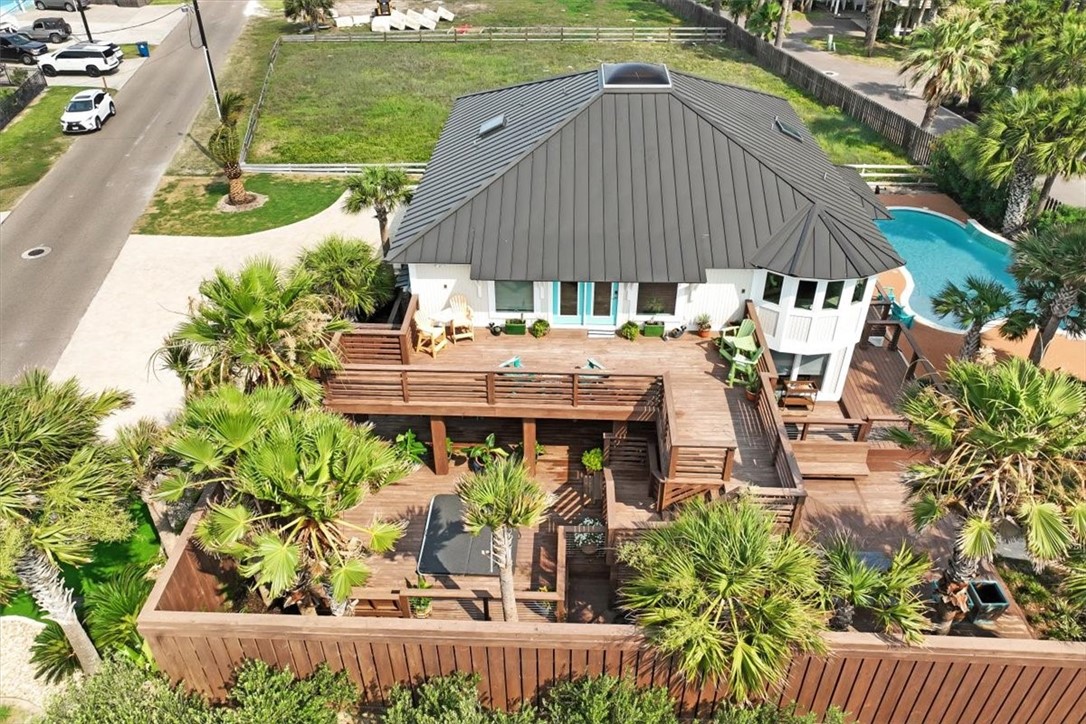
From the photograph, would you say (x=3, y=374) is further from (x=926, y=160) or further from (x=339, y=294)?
(x=926, y=160)

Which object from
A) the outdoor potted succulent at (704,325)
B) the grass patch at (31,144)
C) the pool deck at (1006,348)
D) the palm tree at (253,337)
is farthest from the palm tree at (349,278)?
the grass patch at (31,144)

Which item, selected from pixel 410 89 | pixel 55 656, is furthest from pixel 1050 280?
pixel 410 89

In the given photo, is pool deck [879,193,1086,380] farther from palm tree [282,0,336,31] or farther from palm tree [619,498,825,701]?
palm tree [282,0,336,31]

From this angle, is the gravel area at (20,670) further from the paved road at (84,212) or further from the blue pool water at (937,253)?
Result: the blue pool water at (937,253)

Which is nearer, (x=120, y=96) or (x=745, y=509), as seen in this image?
(x=745, y=509)

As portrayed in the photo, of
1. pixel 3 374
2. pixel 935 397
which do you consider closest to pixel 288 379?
pixel 935 397
